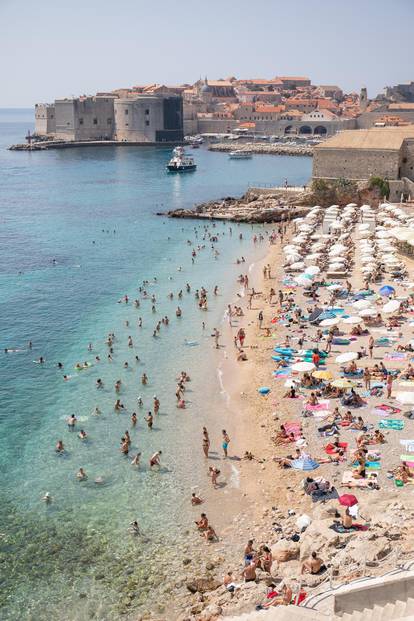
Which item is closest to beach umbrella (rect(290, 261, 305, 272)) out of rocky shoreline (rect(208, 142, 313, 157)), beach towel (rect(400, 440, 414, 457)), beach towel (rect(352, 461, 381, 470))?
beach towel (rect(400, 440, 414, 457))

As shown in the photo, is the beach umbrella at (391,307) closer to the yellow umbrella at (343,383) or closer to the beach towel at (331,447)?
the yellow umbrella at (343,383)

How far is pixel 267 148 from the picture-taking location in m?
107

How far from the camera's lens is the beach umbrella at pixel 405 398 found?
16.2 metres

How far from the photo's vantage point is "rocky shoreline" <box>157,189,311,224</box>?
4584 cm

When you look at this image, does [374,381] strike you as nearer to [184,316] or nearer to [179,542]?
[179,542]

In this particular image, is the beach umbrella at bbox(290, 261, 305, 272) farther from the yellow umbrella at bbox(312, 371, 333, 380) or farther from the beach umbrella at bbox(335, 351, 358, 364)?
the yellow umbrella at bbox(312, 371, 333, 380)

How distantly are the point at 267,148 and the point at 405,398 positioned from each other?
94.8m

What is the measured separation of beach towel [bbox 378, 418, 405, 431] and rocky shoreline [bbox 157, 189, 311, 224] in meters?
29.8

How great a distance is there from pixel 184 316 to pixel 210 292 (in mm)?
3452

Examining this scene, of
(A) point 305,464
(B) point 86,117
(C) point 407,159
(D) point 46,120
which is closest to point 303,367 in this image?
(A) point 305,464

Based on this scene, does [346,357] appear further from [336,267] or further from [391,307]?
[336,267]

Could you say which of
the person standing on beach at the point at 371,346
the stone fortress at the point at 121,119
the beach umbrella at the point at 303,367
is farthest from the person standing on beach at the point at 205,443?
the stone fortress at the point at 121,119

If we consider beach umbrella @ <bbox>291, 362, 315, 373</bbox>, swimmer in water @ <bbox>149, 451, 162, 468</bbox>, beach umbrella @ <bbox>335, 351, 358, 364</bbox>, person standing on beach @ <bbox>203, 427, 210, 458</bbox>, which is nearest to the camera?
swimmer in water @ <bbox>149, 451, 162, 468</bbox>

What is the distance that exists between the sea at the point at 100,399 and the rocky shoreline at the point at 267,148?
194 feet
